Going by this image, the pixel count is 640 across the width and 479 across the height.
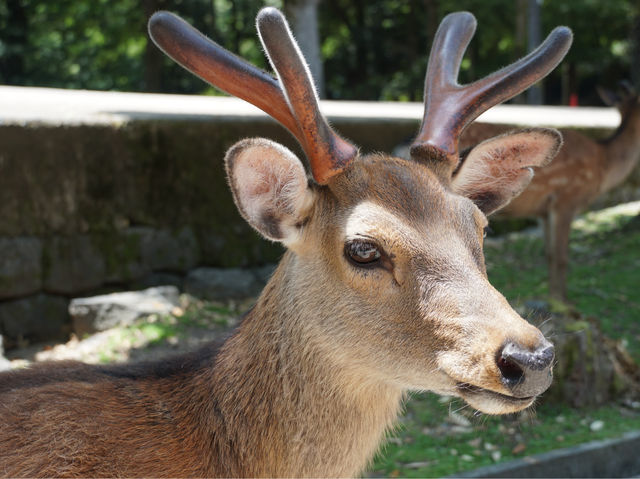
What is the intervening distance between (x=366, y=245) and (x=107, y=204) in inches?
179

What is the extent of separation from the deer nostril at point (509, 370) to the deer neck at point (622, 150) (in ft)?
21.2

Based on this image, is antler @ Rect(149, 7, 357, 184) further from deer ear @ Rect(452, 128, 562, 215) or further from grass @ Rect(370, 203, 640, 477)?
grass @ Rect(370, 203, 640, 477)

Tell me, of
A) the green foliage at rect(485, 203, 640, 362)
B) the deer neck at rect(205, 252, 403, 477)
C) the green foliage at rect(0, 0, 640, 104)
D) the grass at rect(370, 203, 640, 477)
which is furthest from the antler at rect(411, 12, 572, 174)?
the green foliage at rect(0, 0, 640, 104)

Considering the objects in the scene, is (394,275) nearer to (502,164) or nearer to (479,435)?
(502,164)

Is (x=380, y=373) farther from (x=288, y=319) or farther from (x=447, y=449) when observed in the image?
(x=447, y=449)

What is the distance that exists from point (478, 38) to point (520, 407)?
22.4 m

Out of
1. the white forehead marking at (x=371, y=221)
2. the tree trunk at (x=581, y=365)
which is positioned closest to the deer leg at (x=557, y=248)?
the tree trunk at (x=581, y=365)

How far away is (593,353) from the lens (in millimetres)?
4688

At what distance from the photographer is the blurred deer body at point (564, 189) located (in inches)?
276

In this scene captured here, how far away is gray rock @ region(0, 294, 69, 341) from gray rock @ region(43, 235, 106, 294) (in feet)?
0.39

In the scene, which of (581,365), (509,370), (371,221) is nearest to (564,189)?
(581,365)

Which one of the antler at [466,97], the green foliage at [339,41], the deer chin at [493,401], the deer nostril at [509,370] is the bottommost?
the deer chin at [493,401]

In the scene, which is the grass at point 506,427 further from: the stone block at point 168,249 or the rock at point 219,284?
the stone block at point 168,249

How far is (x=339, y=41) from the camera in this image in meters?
25.2
